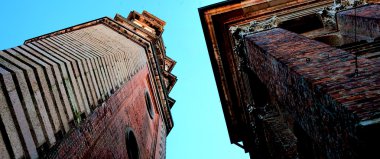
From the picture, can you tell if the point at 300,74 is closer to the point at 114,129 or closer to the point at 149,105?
the point at 114,129

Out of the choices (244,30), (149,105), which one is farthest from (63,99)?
(149,105)

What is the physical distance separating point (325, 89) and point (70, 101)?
335 cm

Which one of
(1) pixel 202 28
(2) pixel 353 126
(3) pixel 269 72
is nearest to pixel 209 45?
(1) pixel 202 28

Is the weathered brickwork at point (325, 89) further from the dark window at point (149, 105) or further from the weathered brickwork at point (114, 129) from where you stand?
the dark window at point (149, 105)

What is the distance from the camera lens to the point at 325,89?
15.1 ft

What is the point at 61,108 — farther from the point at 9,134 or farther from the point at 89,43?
the point at 89,43

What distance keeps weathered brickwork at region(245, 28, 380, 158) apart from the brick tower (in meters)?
3.22

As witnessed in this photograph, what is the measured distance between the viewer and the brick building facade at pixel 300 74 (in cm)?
417

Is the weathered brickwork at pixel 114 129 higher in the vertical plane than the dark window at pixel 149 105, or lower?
higher

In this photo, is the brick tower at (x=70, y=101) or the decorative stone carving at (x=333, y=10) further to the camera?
the decorative stone carving at (x=333, y=10)

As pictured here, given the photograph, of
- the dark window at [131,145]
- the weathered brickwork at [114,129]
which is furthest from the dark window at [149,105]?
the dark window at [131,145]

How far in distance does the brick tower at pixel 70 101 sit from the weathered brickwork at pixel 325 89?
10.6ft

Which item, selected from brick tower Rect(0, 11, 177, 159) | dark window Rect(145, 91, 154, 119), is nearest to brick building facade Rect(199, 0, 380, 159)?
dark window Rect(145, 91, 154, 119)

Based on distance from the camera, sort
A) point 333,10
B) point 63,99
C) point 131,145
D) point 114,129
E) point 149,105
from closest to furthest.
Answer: point 63,99, point 114,129, point 333,10, point 131,145, point 149,105
